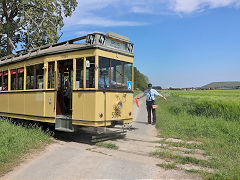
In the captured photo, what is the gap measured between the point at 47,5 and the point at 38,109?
33.3 ft

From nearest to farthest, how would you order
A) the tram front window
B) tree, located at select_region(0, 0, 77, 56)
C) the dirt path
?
1. the dirt path
2. the tram front window
3. tree, located at select_region(0, 0, 77, 56)

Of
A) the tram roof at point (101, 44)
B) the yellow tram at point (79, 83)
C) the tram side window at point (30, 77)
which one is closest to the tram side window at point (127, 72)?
the yellow tram at point (79, 83)

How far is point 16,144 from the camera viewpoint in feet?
20.7

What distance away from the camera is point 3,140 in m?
6.48

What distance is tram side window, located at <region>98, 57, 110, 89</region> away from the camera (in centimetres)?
720

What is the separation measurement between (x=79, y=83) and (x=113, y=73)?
1161 millimetres

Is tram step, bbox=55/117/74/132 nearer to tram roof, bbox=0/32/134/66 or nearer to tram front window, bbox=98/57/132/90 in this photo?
tram front window, bbox=98/57/132/90

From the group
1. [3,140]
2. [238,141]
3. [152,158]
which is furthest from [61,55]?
[238,141]

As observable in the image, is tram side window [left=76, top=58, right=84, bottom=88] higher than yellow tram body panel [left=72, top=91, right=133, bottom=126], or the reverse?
tram side window [left=76, top=58, right=84, bottom=88]

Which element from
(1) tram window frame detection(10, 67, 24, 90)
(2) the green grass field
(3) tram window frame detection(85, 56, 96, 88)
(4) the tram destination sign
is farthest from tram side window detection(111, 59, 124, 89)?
(1) tram window frame detection(10, 67, 24, 90)

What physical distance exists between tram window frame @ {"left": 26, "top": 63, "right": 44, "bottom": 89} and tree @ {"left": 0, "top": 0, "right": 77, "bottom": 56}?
22.7 ft

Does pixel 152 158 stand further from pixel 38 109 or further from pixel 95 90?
pixel 38 109

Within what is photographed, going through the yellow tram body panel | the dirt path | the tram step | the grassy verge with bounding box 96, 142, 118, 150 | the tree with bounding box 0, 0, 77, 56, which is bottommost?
the dirt path

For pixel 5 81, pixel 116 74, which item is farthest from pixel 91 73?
pixel 5 81
